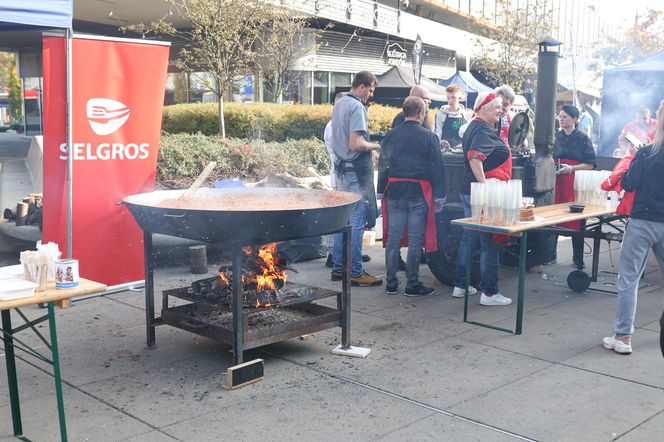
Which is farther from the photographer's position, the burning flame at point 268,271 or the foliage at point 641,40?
the foliage at point 641,40

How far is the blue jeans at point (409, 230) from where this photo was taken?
722 cm

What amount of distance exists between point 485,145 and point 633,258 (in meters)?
1.80

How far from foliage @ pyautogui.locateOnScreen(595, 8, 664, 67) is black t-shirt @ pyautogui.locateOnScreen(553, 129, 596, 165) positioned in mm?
37875

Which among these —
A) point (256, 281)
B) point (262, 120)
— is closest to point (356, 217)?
point (256, 281)

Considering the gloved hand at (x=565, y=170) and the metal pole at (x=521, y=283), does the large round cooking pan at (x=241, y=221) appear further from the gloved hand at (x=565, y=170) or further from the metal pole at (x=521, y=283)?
the gloved hand at (x=565, y=170)

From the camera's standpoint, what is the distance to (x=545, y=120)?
8.30 metres

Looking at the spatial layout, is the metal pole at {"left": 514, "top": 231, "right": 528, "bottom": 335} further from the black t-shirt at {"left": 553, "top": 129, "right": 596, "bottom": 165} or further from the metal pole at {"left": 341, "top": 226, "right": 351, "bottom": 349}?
the black t-shirt at {"left": 553, "top": 129, "right": 596, "bottom": 165}

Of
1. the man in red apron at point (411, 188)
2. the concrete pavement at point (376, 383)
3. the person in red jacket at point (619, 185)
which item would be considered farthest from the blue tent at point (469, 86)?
the concrete pavement at point (376, 383)

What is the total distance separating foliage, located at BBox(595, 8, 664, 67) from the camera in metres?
43.4

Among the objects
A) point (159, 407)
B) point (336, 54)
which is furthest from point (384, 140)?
point (336, 54)

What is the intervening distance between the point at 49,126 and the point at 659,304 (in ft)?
19.9

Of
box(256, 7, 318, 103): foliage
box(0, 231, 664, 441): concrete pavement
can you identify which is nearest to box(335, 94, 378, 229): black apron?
box(0, 231, 664, 441): concrete pavement

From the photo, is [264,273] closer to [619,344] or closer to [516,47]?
[619,344]

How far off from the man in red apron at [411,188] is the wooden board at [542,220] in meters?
0.86
